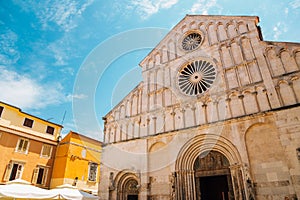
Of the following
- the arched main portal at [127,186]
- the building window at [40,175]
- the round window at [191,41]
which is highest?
the round window at [191,41]

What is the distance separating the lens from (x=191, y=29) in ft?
48.5

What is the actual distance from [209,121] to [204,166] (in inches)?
97.6

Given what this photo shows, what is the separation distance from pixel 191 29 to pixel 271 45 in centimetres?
596

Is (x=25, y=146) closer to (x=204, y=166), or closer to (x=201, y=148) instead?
(x=201, y=148)

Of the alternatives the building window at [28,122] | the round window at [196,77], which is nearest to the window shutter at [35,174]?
the building window at [28,122]

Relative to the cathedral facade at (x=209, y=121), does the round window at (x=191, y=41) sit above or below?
above

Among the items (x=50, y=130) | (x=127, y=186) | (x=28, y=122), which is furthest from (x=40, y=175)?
(x=127, y=186)

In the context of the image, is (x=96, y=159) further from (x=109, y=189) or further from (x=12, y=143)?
(x=109, y=189)

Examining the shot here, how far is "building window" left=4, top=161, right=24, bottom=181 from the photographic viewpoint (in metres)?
15.9

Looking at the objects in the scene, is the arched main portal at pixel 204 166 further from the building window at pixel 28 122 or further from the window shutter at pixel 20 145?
the building window at pixel 28 122

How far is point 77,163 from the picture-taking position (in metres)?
20.3

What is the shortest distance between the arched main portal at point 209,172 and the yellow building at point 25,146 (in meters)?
15.3

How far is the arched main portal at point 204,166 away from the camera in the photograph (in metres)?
9.52

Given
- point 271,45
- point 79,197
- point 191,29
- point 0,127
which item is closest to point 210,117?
point 271,45
